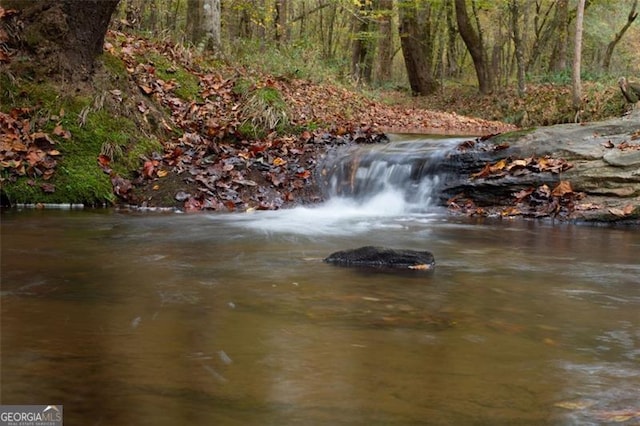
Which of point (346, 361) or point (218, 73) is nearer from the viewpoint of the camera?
point (346, 361)

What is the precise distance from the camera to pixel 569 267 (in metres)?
5.64

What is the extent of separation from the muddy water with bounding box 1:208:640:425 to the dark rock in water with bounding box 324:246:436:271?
195 mm

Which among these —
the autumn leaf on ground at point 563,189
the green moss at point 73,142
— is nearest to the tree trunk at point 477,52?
the autumn leaf on ground at point 563,189

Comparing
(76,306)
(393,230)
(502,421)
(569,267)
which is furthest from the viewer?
(393,230)

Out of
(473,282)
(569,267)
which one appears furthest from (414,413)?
(569,267)

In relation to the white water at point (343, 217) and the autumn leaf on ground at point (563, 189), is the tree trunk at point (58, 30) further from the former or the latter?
the autumn leaf on ground at point (563, 189)

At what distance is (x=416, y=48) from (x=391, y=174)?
57.1 ft

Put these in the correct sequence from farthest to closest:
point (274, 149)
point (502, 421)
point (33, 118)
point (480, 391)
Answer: point (274, 149), point (33, 118), point (480, 391), point (502, 421)

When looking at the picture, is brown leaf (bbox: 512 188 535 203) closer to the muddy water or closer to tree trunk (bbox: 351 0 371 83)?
the muddy water

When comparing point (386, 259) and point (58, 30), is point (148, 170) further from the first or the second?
point (386, 259)

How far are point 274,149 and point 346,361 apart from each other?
7815 mm

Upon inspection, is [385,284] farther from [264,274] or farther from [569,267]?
[569,267]

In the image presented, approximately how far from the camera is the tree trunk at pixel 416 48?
26.0 m

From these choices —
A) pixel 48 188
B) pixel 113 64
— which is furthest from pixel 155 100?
pixel 48 188
